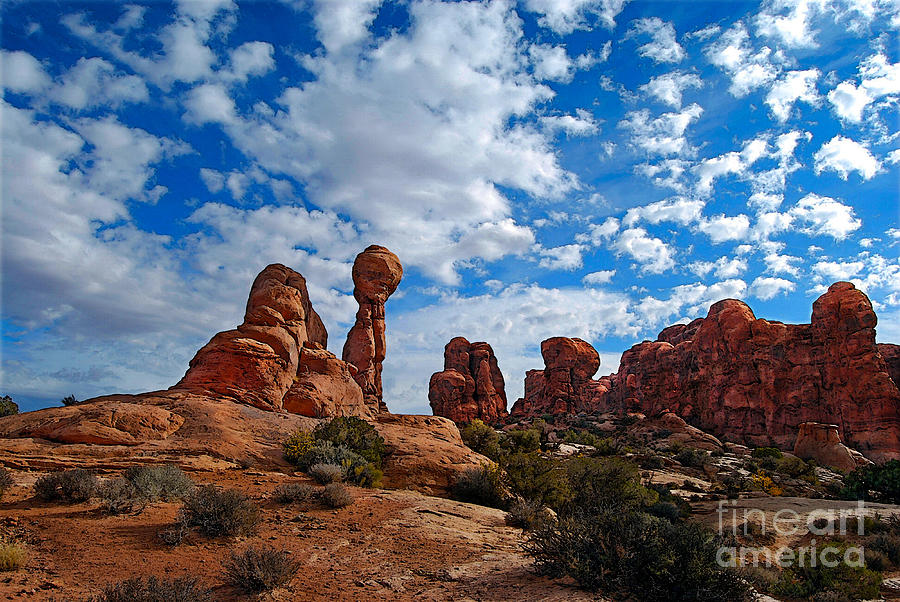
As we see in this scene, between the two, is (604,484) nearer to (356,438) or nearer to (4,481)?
(356,438)

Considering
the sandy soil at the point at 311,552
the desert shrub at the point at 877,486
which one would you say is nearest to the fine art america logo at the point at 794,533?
the desert shrub at the point at 877,486

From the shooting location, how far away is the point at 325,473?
13.1 metres

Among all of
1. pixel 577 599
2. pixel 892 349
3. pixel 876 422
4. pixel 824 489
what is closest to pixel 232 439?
pixel 577 599

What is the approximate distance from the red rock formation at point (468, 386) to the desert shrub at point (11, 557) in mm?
63859

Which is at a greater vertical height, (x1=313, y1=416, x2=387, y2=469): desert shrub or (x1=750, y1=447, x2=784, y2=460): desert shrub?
(x1=313, y1=416, x2=387, y2=469): desert shrub

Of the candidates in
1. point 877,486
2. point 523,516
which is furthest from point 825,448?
point 523,516

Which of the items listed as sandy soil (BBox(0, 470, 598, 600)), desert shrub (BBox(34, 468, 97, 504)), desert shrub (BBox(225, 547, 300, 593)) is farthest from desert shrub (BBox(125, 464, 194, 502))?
desert shrub (BBox(225, 547, 300, 593))

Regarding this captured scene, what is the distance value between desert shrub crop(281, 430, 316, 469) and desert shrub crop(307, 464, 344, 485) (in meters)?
1.59

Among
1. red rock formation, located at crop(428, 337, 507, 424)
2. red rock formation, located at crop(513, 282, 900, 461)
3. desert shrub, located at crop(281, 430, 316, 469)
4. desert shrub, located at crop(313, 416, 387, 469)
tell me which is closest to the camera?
desert shrub, located at crop(281, 430, 316, 469)

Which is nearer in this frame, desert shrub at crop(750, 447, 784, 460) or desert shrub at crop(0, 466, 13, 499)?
desert shrub at crop(0, 466, 13, 499)

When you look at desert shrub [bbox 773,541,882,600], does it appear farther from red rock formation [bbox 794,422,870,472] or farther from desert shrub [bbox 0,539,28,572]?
red rock formation [bbox 794,422,870,472]

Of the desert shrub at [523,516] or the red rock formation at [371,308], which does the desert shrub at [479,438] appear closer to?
the desert shrub at [523,516]

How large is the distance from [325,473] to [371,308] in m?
28.4

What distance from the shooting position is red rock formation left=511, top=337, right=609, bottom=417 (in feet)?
244
